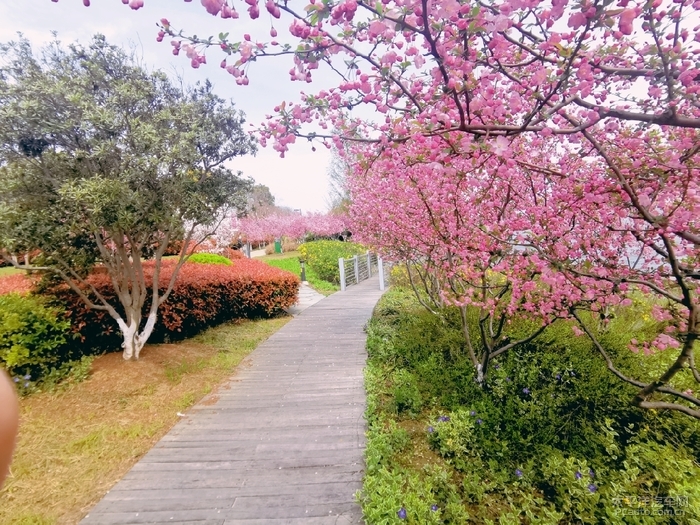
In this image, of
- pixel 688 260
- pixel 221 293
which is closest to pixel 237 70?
pixel 688 260

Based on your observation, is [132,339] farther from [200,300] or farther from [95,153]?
[95,153]

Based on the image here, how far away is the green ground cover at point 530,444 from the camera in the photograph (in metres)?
2.38

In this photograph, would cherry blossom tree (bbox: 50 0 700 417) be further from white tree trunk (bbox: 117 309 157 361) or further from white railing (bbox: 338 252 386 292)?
white railing (bbox: 338 252 386 292)

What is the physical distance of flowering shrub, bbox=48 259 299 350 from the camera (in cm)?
564

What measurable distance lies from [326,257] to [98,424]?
12.4 metres

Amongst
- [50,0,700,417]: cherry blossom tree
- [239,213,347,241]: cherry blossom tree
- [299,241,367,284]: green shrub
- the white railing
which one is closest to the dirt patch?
[50,0,700,417]: cherry blossom tree

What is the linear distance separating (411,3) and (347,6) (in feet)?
0.86

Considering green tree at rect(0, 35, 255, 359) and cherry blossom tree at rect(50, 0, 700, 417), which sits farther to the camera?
green tree at rect(0, 35, 255, 359)

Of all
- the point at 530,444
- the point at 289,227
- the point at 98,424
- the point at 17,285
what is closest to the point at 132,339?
the point at 98,424

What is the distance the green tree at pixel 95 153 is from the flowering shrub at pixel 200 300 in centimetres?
72

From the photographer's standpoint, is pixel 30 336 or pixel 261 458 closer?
pixel 261 458

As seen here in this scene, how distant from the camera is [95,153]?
4.11 metres

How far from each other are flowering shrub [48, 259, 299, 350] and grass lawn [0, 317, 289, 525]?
18.6 inches

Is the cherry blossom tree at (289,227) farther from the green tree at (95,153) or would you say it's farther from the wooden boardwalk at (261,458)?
the wooden boardwalk at (261,458)
